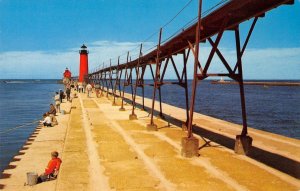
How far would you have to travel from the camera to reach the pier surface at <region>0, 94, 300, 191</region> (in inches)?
396

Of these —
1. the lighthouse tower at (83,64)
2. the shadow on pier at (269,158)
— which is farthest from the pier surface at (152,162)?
the lighthouse tower at (83,64)

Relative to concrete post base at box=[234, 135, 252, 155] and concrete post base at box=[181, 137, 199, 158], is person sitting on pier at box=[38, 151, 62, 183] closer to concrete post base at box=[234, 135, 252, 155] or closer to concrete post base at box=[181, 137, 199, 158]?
concrete post base at box=[181, 137, 199, 158]

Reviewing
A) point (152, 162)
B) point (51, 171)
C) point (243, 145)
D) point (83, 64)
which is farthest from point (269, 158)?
point (83, 64)

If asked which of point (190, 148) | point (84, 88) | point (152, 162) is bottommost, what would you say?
point (84, 88)

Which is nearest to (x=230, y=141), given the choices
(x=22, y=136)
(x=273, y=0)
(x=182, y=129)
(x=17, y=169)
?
(x=182, y=129)

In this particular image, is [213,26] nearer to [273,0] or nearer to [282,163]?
[273,0]

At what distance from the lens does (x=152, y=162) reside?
40.7 feet

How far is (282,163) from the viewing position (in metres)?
12.9

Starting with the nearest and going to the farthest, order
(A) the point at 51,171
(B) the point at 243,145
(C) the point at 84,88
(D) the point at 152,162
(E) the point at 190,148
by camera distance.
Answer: (A) the point at 51,171 → (D) the point at 152,162 → (E) the point at 190,148 → (B) the point at 243,145 → (C) the point at 84,88


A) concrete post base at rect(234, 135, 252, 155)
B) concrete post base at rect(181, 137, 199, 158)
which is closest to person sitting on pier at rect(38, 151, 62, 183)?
concrete post base at rect(181, 137, 199, 158)

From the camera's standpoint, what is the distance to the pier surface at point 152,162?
10.1 metres

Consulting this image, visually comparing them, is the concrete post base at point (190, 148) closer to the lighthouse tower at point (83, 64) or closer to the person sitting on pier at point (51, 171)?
the person sitting on pier at point (51, 171)

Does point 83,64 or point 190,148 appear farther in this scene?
point 83,64

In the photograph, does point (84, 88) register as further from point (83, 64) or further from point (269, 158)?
point (269, 158)
